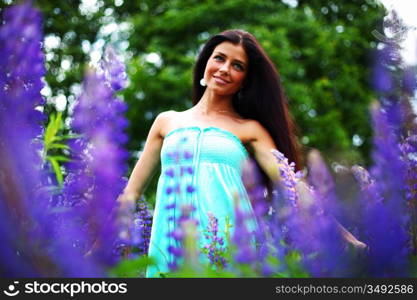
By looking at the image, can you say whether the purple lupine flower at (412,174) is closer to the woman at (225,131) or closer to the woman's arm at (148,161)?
the woman at (225,131)

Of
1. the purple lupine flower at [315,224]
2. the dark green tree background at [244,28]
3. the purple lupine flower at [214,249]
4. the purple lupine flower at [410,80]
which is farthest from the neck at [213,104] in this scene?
the dark green tree background at [244,28]

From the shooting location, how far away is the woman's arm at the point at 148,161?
3.29 m

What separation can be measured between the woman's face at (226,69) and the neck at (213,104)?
0.15ft

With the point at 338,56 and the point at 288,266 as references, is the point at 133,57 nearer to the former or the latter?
the point at 338,56

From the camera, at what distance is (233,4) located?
17.0 metres

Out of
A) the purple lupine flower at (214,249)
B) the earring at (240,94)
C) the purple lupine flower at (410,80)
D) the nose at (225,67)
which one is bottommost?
the earring at (240,94)

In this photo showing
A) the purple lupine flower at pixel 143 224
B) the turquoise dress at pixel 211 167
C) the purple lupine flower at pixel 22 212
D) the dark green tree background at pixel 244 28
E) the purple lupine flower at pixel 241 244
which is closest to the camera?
the purple lupine flower at pixel 22 212

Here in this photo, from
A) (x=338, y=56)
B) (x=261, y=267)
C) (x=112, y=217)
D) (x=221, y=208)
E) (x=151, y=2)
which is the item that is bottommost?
(x=338, y=56)

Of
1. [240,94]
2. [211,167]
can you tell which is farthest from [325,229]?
[240,94]

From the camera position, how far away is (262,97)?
11.4 feet

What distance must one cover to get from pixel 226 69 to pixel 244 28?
13003mm

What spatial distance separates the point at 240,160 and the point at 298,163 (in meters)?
0.30

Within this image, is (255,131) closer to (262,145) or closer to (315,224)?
(262,145)

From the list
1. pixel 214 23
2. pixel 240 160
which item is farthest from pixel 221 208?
pixel 214 23
